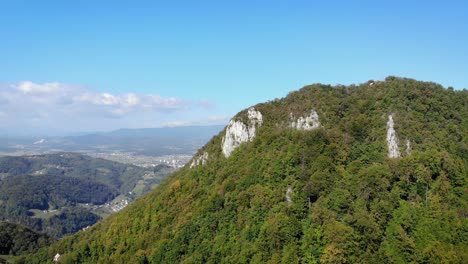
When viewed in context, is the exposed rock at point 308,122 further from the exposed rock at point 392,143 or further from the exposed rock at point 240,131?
the exposed rock at point 392,143

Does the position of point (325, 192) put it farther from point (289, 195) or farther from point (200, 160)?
point (200, 160)

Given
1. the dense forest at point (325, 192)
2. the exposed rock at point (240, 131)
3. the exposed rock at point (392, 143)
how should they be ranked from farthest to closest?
the exposed rock at point (240, 131) < the exposed rock at point (392, 143) < the dense forest at point (325, 192)

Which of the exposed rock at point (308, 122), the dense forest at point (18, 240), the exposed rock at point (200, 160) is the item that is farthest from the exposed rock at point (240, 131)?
the dense forest at point (18, 240)

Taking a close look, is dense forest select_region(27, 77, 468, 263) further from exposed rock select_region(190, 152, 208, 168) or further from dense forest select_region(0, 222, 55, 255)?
dense forest select_region(0, 222, 55, 255)

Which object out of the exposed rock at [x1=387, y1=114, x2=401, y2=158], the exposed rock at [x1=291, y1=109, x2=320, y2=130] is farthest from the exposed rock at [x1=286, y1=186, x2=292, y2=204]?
the exposed rock at [x1=387, y1=114, x2=401, y2=158]

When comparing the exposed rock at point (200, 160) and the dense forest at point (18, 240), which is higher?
the exposed rock at point (200, 160)
